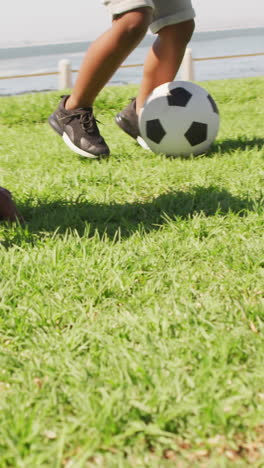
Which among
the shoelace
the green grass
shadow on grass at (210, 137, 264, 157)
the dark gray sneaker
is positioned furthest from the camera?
the dark gray sneaker

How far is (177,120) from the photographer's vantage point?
420 cm

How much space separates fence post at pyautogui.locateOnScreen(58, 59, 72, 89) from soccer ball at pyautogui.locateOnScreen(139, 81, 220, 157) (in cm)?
1370

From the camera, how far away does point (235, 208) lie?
9.57ft

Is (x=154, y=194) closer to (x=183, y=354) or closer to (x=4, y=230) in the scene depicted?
(x=4, y=230)

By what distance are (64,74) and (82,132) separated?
13.9 m

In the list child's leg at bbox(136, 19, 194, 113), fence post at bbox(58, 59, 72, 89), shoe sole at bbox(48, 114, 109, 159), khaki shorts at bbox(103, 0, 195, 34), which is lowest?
fence post at bbox(58, 59, 72, 89)

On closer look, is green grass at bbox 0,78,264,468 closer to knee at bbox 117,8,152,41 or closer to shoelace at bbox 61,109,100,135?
shoelace at bbox 61,109,100,135

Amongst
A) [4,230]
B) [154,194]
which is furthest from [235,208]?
[4,230]

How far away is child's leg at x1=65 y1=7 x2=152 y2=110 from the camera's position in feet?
11.8

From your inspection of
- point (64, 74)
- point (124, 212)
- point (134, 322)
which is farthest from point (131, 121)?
point (64, 74)

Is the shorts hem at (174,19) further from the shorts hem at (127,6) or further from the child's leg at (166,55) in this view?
the shorts hem at (127,6)

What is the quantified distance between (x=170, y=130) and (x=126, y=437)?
313 centimetres

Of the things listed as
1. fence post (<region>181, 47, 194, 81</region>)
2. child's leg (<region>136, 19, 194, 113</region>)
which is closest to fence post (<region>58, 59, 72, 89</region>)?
fence post (<region>181, 47, 194, 81</region>)

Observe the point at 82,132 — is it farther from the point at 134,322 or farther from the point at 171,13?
the point at 134,322
